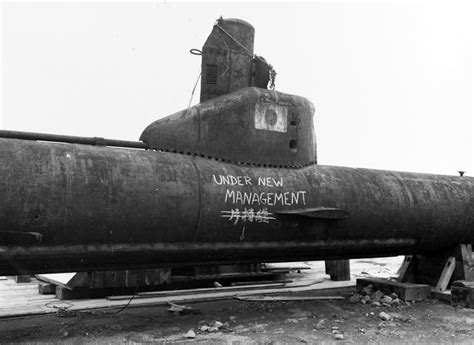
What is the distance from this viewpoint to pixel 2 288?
10.1m

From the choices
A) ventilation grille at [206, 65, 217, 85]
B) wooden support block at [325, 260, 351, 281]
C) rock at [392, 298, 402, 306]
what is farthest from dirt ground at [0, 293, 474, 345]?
ventilation grille at [206, 65, 217, 85]

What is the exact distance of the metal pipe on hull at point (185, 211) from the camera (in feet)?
18.1

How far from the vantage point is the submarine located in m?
5.59

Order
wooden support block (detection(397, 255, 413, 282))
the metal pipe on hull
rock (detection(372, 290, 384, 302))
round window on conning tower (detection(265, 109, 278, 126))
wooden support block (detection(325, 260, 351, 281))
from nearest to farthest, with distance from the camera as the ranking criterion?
the metal pipe on hull < round window on conning tower (detection(265, 109, 278, 126)) < rock (detection(372, 290, 384, 302)) < wooden support block (detection(397, 255, 413, 282)) < wooden support block (detection(325, 260, 351, 281))

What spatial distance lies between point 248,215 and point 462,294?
161 inches

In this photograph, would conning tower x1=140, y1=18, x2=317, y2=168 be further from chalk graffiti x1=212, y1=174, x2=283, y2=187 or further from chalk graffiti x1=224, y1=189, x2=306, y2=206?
chalk graffiti x1=224, y1=189, x2=306, y2=206

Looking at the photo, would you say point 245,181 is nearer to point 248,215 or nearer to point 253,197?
point 253,197

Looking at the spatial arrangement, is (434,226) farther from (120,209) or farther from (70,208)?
(70,208)

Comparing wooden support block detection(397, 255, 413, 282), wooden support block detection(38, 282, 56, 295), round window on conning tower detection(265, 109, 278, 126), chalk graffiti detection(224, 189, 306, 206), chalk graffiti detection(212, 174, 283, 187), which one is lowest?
wooden support block detection(38, 282, 56, 295)

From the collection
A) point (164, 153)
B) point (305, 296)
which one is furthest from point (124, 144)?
point (305, 296)

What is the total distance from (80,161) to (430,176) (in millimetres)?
6155

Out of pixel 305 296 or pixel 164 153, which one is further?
pixel 305 296

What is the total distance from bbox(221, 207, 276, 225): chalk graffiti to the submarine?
0.05 feet

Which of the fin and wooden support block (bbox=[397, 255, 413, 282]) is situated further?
wooden support block (bbox=[397, 255, 413, 282])
